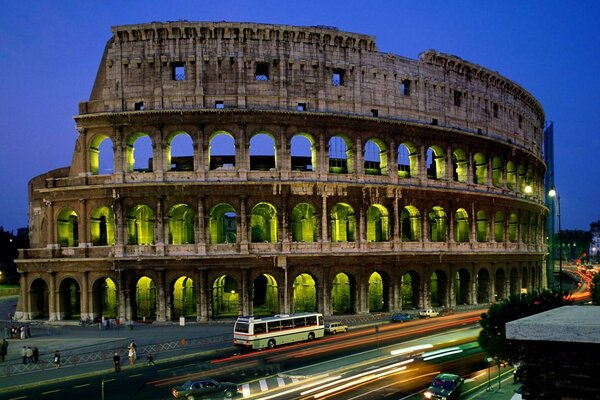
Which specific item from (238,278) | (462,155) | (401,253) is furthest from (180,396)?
(462,155)

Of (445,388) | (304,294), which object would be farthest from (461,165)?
(445,388)

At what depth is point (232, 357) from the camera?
1091 inches

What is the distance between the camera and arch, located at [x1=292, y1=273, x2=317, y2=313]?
138ft

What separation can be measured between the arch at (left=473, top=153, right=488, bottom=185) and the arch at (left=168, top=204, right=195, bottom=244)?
26.3 m

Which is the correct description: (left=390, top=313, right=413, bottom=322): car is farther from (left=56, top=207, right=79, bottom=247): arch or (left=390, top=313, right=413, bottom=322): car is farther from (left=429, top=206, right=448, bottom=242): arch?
(left=56, top=207, right=79, bottom=247): arch

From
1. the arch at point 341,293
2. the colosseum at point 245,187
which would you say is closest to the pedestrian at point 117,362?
the colosseum at point 245,187

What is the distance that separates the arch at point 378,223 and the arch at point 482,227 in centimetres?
914

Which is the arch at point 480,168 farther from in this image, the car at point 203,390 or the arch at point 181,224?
the car at point 203,390

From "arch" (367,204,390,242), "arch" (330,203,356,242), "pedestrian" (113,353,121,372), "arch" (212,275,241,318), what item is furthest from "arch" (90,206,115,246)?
"arch" (367,204,390,242)

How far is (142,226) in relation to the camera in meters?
41.3

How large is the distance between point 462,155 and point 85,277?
32.7m

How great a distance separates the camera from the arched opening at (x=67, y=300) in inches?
1538

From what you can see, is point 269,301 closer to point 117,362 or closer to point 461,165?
point 117,362

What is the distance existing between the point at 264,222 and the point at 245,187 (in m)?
8.04
